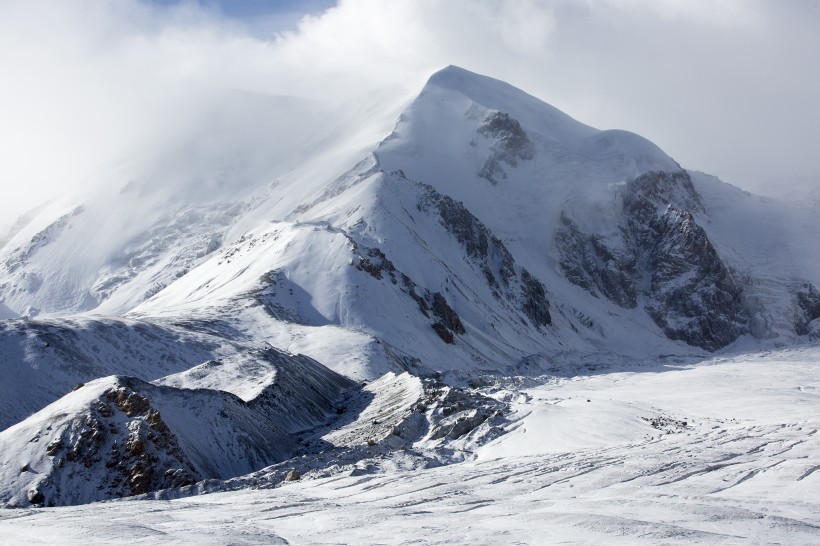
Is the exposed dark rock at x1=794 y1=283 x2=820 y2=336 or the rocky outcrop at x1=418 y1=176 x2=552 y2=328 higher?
the rocky outcrop at x1=418 y1=176 x2=552 y2=328

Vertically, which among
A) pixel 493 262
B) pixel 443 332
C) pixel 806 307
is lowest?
pixel 806 307

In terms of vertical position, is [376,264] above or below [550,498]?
above

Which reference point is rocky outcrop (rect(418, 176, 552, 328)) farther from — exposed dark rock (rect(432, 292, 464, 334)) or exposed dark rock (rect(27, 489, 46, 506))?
exposed dark rock (rect(27, 489, 46, 506))

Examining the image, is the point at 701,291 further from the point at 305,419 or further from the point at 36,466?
the point at 36,466

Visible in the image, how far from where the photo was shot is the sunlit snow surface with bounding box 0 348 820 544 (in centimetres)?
3095

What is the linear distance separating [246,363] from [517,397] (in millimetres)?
24148

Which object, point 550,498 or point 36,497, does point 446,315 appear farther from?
point 550,498

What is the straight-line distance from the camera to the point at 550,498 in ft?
127

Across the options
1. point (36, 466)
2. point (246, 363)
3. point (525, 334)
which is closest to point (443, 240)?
point (525, 334)

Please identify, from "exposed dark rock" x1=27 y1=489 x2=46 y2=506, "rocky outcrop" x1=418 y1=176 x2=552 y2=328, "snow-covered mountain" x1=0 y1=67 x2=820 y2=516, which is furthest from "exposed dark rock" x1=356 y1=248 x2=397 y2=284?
"exposed dark rock" x1=27 y1=489 x2=46 y2=506

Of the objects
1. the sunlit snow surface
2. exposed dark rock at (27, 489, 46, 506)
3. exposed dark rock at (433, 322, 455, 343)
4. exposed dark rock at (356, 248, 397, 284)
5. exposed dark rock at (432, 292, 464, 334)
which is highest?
exposed dark rock at (356, 248, 397, 284)

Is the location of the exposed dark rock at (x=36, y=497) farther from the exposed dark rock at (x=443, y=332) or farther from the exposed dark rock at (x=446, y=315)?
the exposed dark rock at (x=446, y=315)

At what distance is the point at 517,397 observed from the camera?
71.4 m

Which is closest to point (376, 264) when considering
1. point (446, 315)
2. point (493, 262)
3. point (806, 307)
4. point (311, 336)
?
point (446, 315)
